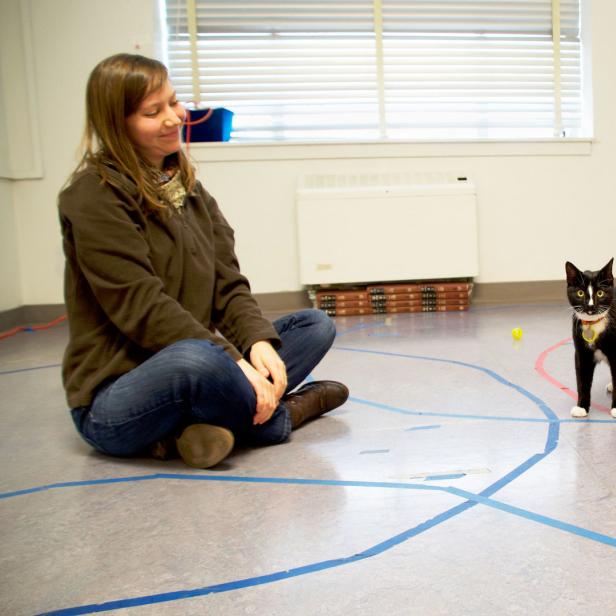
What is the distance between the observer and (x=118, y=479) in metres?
1.34

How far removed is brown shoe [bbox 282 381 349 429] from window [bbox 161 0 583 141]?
251 centimetres

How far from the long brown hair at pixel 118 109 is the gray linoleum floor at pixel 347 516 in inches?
23.2

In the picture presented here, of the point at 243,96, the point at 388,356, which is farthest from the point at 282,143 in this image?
the point at 388,356

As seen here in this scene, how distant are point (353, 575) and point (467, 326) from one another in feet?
7.37

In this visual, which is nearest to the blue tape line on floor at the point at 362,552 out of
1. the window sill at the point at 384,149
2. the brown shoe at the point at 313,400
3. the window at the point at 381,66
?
the brown shoe at the point at 313,400

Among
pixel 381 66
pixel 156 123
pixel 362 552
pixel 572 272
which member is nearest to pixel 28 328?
pixel 381 66

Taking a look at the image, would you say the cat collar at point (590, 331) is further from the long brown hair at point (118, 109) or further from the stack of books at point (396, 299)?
the stack of books at point (396, 299)

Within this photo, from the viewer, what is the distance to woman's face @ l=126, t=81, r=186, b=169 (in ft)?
4.55

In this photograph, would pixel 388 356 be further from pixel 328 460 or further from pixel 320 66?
pixel 320 66

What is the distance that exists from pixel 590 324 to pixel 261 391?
0.76m

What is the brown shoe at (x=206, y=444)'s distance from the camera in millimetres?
1343

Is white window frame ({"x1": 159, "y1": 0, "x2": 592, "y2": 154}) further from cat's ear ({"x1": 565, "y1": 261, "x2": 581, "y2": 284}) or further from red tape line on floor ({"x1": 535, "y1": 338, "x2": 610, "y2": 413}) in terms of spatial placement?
cat's ear ({"x1": 565, "y1": 261, "x2": 581, "y2": 284})

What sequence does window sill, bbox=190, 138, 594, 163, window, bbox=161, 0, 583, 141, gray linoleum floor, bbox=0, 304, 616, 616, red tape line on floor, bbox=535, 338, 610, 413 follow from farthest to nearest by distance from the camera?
1. window, bbox=161, 0, 583, 141
2. window sill, bbox=190, 138, 594, 163
3. red tape line on floor, bbox=535, 338, 610, 413
4. gray linoleum floor, bbox=0, 304, 616, 616

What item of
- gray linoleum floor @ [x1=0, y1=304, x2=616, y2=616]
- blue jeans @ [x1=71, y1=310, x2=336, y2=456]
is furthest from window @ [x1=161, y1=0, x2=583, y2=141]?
blue jeans @ [x1=71, y1=310, x2=336, y2=456]
